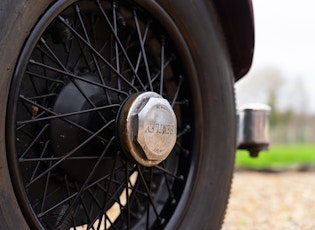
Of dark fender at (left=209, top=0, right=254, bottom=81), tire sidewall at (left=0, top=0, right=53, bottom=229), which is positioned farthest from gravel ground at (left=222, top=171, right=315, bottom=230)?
tire sidewall at (left=0, top=0, right=53, bottom=229)

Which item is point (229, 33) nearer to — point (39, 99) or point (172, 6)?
point (172, 6)

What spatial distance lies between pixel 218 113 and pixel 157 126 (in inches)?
16.3

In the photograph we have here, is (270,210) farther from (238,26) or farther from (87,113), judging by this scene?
(87,113)

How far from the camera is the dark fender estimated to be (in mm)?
1818

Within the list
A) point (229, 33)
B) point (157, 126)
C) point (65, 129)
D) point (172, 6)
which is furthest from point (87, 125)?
point (229, 33)

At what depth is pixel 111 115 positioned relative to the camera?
4.95ft

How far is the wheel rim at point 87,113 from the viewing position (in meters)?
1.45

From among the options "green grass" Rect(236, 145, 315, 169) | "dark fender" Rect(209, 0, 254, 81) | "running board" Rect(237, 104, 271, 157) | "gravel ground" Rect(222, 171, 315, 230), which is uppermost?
"dark fender" Rect(209, 0, 254, 81)

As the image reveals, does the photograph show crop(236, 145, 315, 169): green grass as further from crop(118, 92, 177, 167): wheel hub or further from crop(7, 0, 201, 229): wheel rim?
crop(118, 92, 177, 167): wheel hub

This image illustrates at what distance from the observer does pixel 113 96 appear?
5.27 feet

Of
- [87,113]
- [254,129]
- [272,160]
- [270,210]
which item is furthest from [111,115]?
[272,160]

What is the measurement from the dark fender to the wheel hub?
508mm

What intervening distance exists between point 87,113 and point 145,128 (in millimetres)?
180

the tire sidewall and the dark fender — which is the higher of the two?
the dark fender
